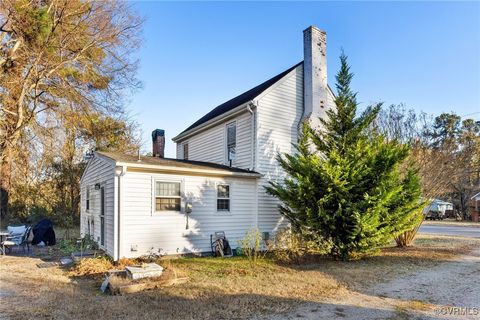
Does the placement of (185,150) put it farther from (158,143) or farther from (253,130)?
(253,130)

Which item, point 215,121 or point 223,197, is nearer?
point 223,197

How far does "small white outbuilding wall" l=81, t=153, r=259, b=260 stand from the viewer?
350 inches

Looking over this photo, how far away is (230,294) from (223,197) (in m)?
5.21

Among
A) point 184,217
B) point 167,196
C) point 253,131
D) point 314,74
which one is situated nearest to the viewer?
point 167,196

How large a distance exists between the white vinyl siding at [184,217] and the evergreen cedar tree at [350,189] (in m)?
1.87

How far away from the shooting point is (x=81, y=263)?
8.16 metres

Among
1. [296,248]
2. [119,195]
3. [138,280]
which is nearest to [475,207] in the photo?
[296,248]

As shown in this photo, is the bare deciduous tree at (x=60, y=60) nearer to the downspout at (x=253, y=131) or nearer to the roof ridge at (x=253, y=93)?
the roof ridge at (x=253, y=93)

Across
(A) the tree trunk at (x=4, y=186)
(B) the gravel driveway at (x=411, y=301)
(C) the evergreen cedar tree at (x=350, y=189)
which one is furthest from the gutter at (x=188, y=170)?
(A) the tree trunk at (x=4, y=186)

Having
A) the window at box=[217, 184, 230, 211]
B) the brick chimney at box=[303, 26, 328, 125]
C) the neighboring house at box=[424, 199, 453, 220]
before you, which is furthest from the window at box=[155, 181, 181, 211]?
the neighboring house at box=[424, 199, 453, 220]

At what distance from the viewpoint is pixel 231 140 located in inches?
517

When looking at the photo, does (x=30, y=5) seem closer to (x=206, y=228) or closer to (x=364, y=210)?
(x=206, y=228)

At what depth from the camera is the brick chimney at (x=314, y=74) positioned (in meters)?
12.8

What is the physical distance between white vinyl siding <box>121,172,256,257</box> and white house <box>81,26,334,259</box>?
0.09 ft
